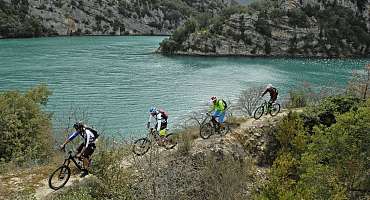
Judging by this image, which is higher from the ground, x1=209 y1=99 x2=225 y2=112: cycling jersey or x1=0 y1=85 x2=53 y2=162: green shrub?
x1=209 y1=99 x2=225 y2=112: cycling jersey

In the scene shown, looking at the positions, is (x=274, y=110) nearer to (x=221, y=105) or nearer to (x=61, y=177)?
(x=221, y=105)

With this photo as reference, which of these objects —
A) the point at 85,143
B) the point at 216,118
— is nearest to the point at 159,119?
the point at 216,118

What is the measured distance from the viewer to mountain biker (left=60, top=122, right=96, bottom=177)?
60.4ft

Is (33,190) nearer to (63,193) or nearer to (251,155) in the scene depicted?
(63,193)

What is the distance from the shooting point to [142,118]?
53312 mm

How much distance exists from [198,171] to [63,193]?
8742 millimetres

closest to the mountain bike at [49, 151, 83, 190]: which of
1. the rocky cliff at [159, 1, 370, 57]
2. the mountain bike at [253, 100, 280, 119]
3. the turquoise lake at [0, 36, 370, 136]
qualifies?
the mountain bike at [253, 100, 280, 119]

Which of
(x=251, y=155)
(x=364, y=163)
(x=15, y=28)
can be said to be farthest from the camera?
(x=15, y=28)

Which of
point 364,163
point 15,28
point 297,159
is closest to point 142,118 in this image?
point 297,159

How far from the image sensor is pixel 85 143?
62.3ft

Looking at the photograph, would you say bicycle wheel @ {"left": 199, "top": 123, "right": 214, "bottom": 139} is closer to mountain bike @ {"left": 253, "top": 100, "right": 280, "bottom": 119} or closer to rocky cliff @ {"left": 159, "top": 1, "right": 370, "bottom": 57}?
mountain bike @ {"left": 253, "top": 100, "right": 280, "bottom": 119}

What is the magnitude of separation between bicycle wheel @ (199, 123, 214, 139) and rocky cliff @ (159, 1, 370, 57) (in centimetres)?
11017

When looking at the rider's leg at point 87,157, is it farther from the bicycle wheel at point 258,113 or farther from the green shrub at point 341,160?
the bicycle wheel at point 258,113

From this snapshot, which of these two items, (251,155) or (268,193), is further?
(251,155)
